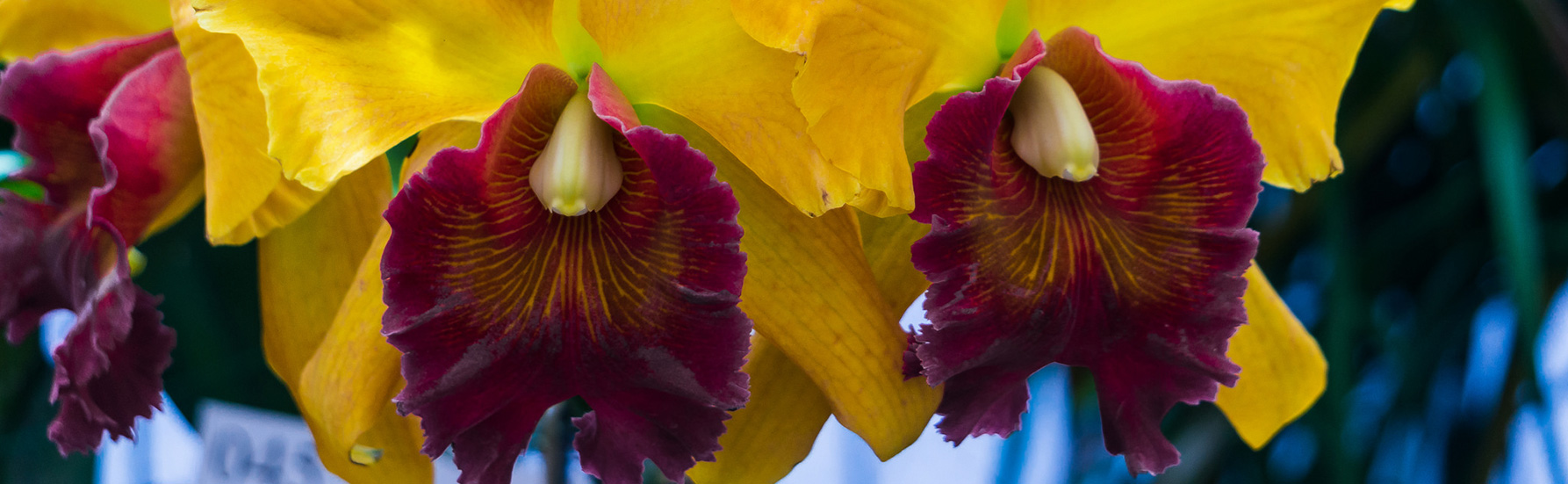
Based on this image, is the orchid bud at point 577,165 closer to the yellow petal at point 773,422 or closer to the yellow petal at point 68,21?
the yellow petal at point 773,422

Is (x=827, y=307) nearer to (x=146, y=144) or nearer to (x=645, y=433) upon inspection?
(x=645, y=433)

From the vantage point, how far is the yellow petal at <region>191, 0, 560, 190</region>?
0.34 m

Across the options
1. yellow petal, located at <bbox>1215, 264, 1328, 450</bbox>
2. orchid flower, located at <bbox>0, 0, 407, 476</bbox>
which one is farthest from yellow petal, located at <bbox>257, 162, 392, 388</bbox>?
yellow petal, located at <bbox>1215, 264, 1328, 450</bbox>

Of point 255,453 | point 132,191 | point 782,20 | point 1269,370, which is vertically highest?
point 782,20

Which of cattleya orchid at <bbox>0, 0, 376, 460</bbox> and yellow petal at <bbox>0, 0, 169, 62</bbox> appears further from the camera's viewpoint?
yellow petal at <bbox>0, 0, 169, 62</bbox>

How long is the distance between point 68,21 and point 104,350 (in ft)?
0.78

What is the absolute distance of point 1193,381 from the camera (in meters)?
0.39

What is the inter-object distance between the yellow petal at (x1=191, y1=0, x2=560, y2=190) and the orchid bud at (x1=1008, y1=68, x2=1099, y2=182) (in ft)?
0.67

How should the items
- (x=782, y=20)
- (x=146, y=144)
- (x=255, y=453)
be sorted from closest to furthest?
(x=782, y=20), (x=146, y=144), (x=255, y=453)

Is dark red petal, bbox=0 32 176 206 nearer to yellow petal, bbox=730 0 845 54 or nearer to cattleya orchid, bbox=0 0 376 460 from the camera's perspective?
cattleya orchid, bbox=0 0 376 460

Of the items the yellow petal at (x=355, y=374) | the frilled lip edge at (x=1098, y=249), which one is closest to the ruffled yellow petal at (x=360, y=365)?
the yellow petal at (x=355, y=374)

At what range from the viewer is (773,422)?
16.8 inches

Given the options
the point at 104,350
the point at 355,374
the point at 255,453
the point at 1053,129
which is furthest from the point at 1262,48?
the point at 255,453

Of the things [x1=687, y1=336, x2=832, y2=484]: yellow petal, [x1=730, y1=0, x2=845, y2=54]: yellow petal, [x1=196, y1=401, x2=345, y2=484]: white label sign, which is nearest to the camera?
[x1=730, y1=0, x2=845, y2=54]: yellow petal
